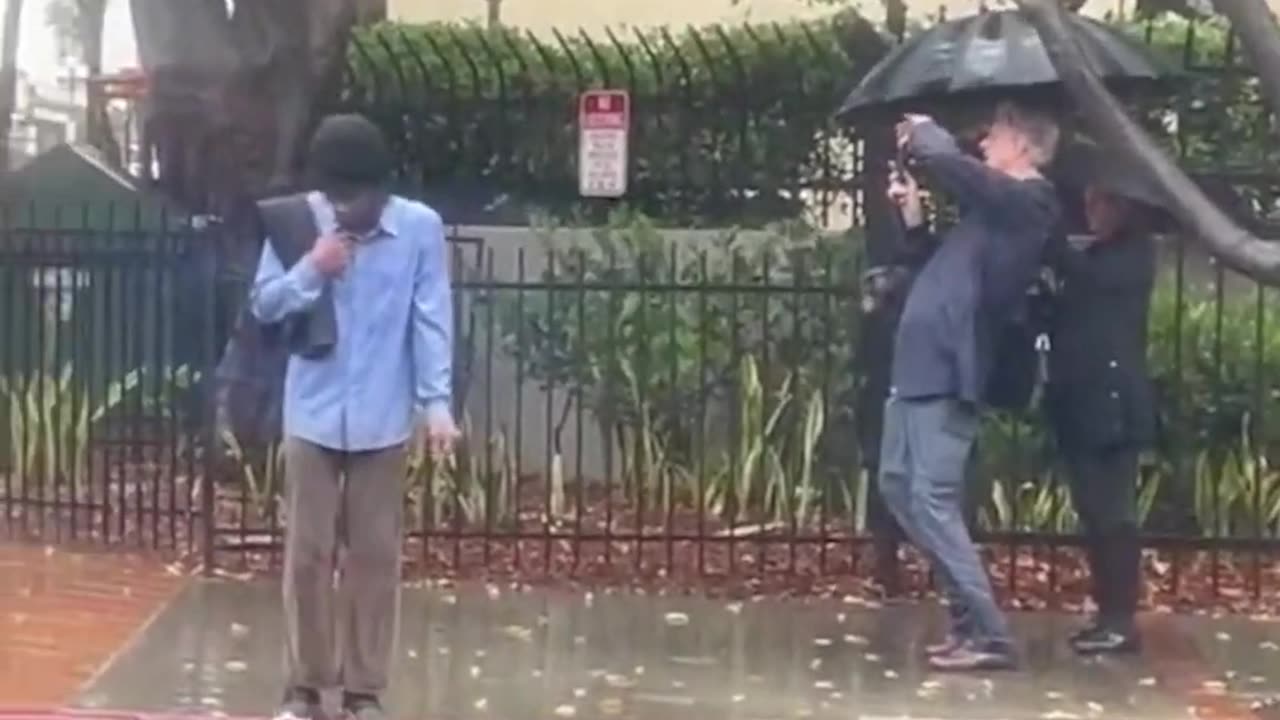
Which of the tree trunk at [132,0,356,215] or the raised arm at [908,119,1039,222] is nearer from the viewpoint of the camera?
the raised arm at [908,119,1039,222]

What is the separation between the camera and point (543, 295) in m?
11.2

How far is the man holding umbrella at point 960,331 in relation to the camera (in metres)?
8.40

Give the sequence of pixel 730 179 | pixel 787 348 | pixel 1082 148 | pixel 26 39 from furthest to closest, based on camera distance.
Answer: pixel 26 39, pixel 730 179, pixel 787 348, pixel 1082 148

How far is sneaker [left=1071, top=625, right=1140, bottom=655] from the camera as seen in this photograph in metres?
8.93

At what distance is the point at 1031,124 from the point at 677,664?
2148mm

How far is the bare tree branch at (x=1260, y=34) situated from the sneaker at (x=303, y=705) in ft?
10.8

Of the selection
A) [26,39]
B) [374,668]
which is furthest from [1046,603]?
[26,39]

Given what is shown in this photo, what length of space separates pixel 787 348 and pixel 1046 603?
1616 millimetres

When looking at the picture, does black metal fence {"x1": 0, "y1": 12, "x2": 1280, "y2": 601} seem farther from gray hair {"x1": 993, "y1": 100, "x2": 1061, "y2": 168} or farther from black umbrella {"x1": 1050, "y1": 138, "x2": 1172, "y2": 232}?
gray hair {"x1": 993, "y1": 100, "x2": 1061, "y2": 168}

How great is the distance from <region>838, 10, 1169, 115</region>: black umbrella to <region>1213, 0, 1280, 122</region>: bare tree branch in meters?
1.03

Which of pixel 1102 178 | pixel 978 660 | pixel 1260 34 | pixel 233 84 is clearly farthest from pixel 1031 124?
pixel 233 84

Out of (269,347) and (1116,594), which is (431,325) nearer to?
(269,347)

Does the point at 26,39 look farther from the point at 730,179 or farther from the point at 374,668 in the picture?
the point at 374,668

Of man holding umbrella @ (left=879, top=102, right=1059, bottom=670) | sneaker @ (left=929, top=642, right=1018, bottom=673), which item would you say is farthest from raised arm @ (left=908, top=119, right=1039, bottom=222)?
sneaker @ (left=929, top=642, right=1018, bottom=673)
